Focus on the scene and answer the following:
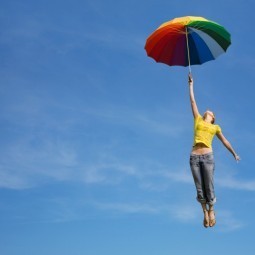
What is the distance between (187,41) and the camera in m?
13.6

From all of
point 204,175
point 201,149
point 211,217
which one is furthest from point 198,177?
point 211,217

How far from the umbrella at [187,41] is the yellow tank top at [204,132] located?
2212 mm

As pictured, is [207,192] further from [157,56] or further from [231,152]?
[157,56]

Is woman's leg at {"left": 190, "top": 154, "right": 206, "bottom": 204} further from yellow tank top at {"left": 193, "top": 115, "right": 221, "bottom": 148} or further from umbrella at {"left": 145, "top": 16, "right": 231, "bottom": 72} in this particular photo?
umbrella at {"left": 145, "top": 16, "right": 231, "bottom": 72}

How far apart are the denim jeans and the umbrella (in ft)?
10.6

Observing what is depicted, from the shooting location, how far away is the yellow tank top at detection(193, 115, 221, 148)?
1257 centimetres

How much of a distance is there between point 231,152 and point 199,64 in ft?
11.2

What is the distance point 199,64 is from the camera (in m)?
14.5

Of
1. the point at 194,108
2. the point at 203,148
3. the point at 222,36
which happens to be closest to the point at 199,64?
the point at 222,36

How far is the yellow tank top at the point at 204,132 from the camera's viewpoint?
1257 centimetres

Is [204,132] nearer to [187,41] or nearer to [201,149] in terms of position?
[201,149]

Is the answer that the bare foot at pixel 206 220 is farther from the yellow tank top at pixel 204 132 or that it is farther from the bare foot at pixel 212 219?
the yellow tank top at pixel 204 132

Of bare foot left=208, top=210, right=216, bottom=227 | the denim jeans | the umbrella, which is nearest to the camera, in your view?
bare foot left=208, top=210, right=216, bottom=227

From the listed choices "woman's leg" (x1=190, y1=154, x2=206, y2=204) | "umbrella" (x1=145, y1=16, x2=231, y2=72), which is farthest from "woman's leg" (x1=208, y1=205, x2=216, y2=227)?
"umbrella" (x1=145, y1=16, x2=231, y2=72)
